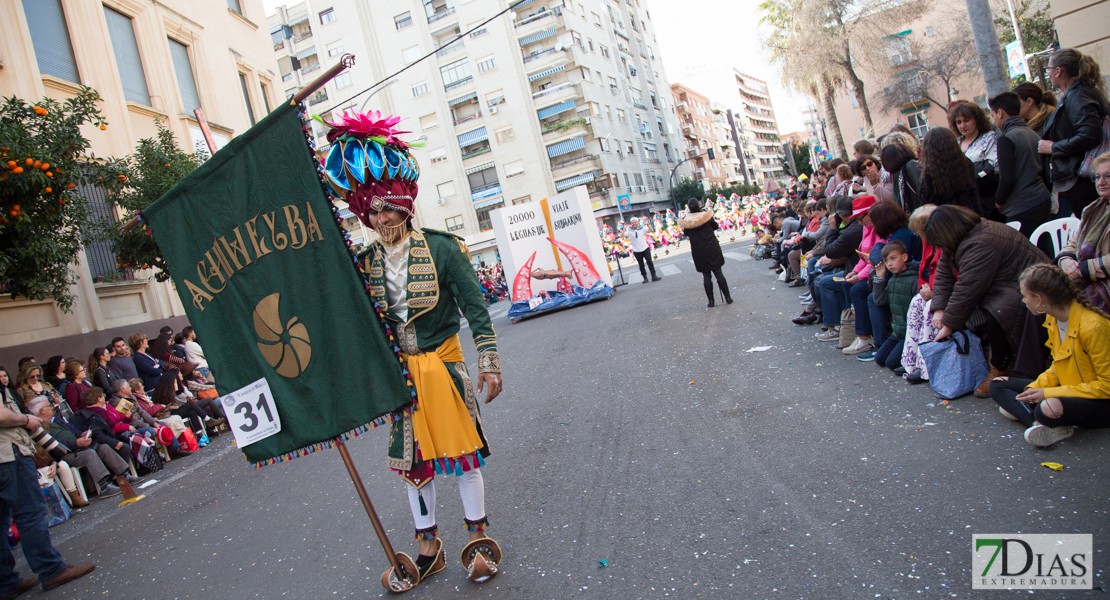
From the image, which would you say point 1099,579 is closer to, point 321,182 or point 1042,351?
point 1042,351

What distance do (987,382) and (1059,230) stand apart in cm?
149

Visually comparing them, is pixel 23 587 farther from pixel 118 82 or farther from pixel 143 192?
pixel 118 82

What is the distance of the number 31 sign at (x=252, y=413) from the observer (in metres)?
3.49

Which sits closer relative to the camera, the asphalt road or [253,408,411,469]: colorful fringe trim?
the asphalt road

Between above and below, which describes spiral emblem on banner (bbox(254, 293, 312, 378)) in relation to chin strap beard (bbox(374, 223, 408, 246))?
below

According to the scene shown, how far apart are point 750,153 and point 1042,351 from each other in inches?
5125

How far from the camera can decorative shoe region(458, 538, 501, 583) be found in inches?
133

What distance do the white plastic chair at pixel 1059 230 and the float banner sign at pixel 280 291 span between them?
4757mm

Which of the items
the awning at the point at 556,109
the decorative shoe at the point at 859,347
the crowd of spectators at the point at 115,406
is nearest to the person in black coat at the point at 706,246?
the decorative shoe at the point at 859,347

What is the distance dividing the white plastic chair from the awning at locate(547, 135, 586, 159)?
168 ft

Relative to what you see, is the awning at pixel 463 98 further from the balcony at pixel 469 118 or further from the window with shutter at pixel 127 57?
the window with shutter at pixel 127 57

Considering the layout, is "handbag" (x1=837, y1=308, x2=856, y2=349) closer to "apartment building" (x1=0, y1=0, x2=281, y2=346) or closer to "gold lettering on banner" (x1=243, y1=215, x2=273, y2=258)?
"gold lettering on banner" (x1=243, y1=215, x2=273, y2=258)

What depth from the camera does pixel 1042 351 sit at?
165 inches

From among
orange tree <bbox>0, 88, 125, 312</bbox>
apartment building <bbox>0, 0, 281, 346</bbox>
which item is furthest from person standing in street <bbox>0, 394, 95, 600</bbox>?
apartment building <bbox>0, 0, 281, 346</bbox>
